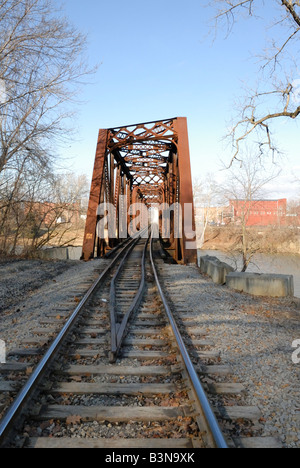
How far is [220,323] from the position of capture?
494cm

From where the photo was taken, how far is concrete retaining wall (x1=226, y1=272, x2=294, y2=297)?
7.80 m

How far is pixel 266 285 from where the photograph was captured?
25.7ft

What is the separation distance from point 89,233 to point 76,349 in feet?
26.3

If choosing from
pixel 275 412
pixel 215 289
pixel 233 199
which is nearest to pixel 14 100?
pixel 215 289

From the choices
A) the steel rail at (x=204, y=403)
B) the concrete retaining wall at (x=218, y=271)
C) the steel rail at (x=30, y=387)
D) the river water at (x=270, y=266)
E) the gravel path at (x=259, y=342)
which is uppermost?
the concrete retaining wall at (x=218, y=271)

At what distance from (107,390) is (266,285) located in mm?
5889

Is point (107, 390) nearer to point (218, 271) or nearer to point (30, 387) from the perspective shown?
point (30, 387)

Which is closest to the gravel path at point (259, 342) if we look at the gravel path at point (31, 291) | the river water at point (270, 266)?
the gravel path at point (31, 291)

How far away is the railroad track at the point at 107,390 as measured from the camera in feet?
7.47

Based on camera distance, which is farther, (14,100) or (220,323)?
(14,100)

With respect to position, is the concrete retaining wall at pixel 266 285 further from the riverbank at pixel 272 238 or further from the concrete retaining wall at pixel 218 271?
the riverbank at pixel 272 238

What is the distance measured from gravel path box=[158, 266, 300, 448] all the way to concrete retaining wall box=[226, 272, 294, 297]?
1.56ft

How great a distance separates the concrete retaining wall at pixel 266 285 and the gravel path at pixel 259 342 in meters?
0.48
